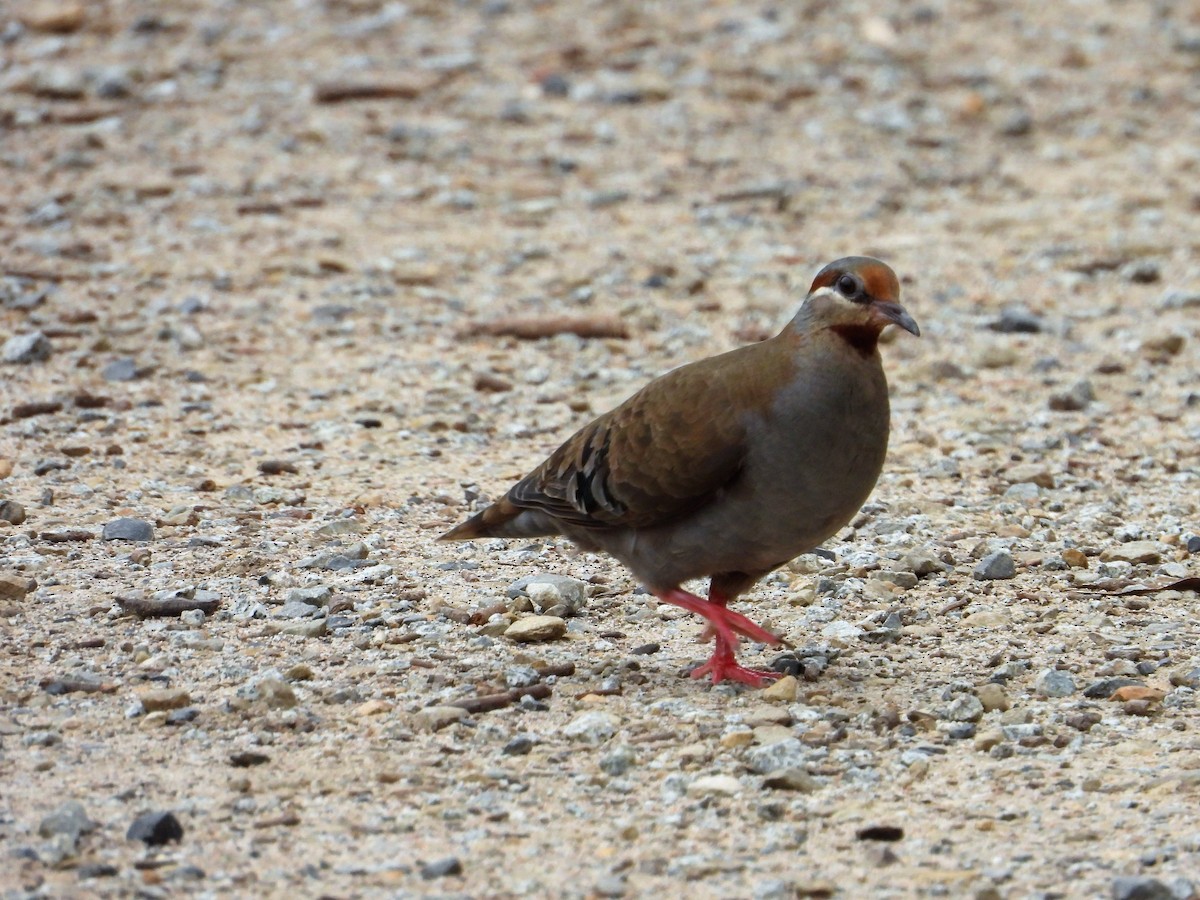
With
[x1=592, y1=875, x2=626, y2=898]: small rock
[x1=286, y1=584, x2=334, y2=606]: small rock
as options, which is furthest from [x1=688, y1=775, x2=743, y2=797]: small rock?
[x1=286, y1=584, x2=334, y2=606]: small rock

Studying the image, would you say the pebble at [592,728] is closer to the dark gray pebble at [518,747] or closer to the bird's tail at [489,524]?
the dark gray pebble at [518,747]

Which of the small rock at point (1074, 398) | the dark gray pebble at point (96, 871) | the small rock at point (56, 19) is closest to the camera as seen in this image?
the dark gray pebble at point (96, 871)

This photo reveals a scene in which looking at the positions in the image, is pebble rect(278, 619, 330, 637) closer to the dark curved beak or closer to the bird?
the bird

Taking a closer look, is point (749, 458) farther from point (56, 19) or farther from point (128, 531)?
point (56, 19)

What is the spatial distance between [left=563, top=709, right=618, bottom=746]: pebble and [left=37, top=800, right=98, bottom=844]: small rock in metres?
1.18

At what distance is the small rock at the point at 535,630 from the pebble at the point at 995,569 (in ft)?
4.55

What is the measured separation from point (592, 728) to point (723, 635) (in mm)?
609

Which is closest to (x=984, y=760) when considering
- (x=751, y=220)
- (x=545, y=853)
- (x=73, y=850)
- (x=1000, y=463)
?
(x=545, y=853)

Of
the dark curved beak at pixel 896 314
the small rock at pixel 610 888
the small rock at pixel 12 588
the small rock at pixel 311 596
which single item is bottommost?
the small rock at pixel 311 596

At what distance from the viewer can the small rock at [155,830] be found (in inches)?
146

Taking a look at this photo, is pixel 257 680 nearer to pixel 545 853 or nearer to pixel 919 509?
pixel 545 853

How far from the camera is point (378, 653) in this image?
4.86 m

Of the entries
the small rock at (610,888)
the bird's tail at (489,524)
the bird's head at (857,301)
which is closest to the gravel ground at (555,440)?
the small rock at (610,888)

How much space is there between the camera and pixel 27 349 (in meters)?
7.44
